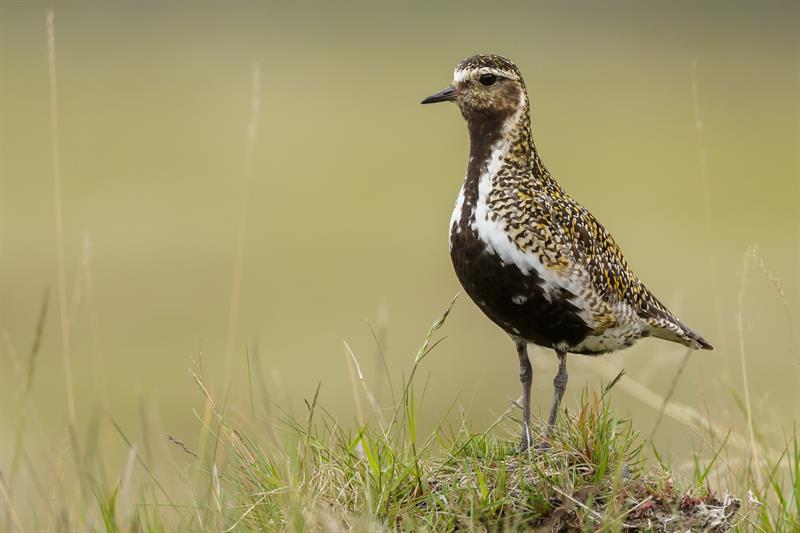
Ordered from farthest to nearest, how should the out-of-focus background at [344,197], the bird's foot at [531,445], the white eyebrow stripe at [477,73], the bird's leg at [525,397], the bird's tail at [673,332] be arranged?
the out-of-focus background at [344,197], the bird's tail at [673,332], the white eyebrow stripe at [477,73], the bird's leg at [525,397], the bird's foot at [531,445]

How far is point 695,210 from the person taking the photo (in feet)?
102

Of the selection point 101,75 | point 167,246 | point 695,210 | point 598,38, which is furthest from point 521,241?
point 598,38

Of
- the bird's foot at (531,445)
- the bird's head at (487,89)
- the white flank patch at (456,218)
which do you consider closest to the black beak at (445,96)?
the bird's head at (487,89)

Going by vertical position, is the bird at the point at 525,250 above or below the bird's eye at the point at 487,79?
below

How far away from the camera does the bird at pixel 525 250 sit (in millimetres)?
5543

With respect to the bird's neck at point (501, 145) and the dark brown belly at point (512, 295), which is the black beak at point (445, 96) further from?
the dark brown belly at point (512, 295)

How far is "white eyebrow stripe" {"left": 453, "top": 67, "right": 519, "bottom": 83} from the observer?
19.2 ft

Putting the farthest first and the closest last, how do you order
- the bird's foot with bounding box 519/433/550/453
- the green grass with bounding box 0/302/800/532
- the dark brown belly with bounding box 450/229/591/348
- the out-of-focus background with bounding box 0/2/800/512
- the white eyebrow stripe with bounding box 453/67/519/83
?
1. the out-of-focus background with bounding box 0/2/800/512
2. the white eyebrow stripe with bounding box 453/67/519/83
3. the dark brown belly with bounding box 450/229/591/348
4. the bird's foot with bounding box 519/433/550/453
5. the green grass with bounding box 0/302/800/532

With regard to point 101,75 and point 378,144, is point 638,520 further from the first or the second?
point 101,75

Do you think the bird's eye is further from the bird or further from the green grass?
the green grass

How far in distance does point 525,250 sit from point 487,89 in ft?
2.65

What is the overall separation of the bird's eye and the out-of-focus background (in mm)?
1207

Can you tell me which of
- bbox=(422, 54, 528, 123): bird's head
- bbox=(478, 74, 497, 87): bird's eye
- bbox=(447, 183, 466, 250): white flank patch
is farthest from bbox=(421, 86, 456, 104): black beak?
bbox=(447, 183, 466, 250): white flank patch

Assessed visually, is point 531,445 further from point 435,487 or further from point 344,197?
point 344,197
